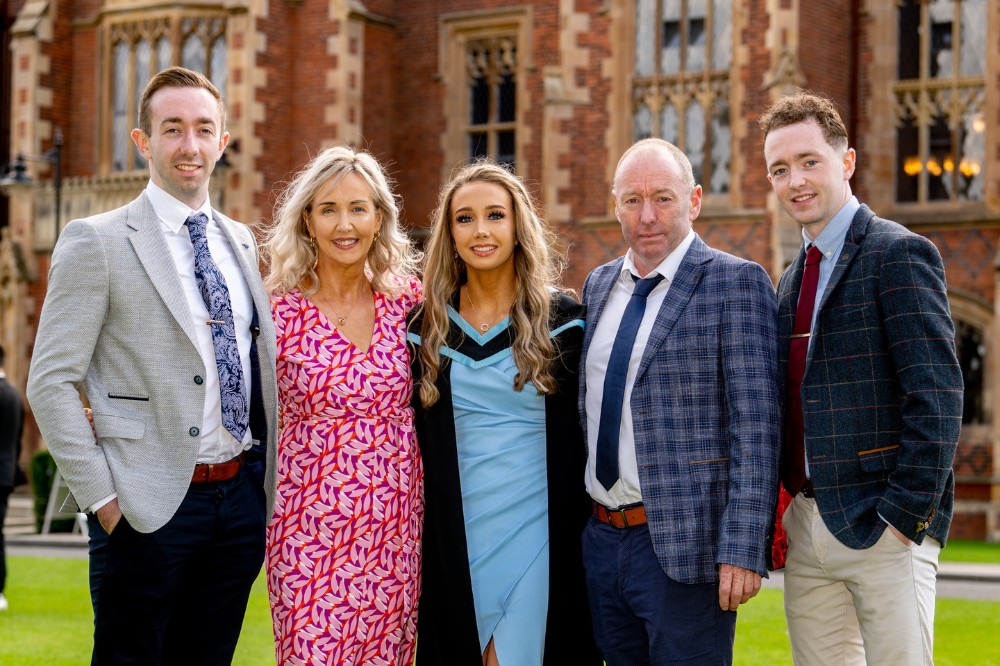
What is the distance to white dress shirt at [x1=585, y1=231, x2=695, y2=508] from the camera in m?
4.16

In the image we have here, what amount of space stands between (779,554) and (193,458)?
1885 mm

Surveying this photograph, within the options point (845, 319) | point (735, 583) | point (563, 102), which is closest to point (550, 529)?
point (735, 583)

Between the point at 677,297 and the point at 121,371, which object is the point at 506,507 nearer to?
the point at 677,297

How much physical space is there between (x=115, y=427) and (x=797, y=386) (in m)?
2.14

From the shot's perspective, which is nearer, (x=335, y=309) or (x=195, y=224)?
(x=195, y=224)

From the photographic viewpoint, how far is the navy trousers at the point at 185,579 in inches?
159

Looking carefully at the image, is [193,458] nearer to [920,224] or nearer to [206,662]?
[206,662]

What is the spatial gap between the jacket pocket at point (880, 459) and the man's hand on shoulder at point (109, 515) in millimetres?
2260

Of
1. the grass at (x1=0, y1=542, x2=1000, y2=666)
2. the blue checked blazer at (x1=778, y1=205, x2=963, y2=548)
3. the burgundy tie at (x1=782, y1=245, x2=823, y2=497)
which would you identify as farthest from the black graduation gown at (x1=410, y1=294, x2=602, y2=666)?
the grass at (x1=0, y1=542, x2=1000, y2=666)

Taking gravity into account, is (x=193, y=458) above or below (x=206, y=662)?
above

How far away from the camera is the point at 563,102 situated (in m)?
17.7

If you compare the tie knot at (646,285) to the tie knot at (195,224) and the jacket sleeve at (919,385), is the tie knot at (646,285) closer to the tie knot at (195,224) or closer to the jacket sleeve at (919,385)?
the jacket sleeve at (919,385)

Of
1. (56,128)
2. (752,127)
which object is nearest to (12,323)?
(56,128)

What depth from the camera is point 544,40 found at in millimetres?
19641
